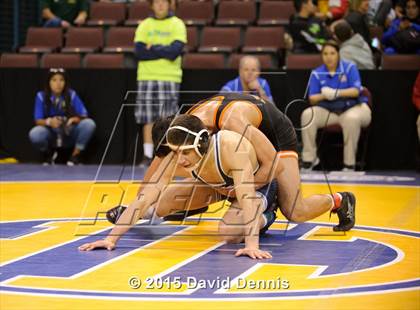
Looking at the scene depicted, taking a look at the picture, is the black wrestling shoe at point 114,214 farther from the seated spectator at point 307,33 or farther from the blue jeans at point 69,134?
the seated spectator at point 307,33

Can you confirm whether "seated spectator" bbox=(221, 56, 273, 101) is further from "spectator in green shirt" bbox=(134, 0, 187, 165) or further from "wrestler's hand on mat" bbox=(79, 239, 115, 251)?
"wrestler's hand on mat" bbox=(79, 239, 115, 251)

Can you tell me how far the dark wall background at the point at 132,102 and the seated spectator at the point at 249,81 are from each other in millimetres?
672

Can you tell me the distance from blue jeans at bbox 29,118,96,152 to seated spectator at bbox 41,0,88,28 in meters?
2.95

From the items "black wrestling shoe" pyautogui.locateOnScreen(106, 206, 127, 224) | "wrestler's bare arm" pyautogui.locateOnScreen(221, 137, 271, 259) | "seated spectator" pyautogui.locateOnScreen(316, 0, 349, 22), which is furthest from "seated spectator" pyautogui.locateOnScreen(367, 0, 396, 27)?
"wrestler's bare arm" pyautogui.locateOnScreen(221, 137, 271, 259)

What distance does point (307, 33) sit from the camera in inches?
474

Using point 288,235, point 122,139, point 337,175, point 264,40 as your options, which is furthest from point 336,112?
point 288,235

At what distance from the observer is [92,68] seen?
11.6 metres

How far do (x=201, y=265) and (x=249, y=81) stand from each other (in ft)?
17.5

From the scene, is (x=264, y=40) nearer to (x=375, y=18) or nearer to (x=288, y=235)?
(x=375, y=18)

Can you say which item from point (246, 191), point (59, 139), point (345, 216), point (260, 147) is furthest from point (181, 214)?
point (59, 139)

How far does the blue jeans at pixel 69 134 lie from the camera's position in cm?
1136

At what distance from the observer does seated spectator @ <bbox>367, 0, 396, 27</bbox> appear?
1273 centimetres

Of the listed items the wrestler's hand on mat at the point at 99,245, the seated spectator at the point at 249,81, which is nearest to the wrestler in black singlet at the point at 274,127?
the wrestler's hand on mat at the point at 99,245

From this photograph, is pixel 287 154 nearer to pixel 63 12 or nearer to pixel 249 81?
pixel 249 81
